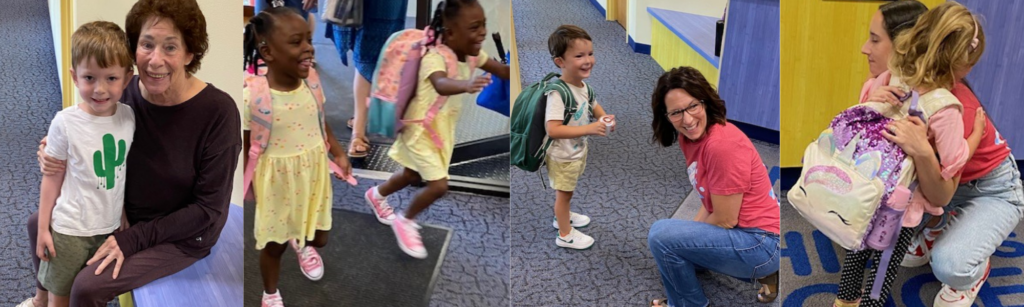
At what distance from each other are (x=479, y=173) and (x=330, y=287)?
37 cm

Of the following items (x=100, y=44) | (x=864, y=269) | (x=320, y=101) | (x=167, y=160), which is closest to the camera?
(x=320, y=101)

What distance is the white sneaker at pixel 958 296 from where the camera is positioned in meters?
1.76

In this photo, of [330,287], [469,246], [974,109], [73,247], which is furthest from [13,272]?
[974,109]

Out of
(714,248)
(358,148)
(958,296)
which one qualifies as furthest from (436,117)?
(958,296)

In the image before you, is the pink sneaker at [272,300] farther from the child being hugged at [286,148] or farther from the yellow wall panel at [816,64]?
the yellow wall panel at [816,64]

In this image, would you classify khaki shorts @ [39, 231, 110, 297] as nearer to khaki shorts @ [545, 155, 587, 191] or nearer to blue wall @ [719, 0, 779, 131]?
khaki shorts @ [545, 155, 587, 191]

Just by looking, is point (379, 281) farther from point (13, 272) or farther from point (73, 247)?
point (13, 272)

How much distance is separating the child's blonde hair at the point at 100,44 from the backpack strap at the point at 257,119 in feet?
1.12

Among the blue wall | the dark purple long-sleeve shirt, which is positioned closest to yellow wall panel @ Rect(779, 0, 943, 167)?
the blue wall

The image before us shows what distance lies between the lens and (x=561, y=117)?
171 centimetres

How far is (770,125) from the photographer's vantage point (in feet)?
5.39

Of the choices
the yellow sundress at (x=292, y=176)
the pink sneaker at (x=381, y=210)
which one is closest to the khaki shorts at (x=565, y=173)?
the pink sneaker at (x=381, y=210)

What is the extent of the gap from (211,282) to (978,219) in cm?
164

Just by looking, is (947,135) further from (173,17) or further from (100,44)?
(100,44)
